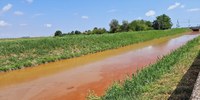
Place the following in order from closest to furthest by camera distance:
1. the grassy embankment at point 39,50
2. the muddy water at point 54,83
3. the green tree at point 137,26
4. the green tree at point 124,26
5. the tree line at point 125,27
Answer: the muddy water at point 54,83 → the grassy embankment at point 39,50 → the tree line at point 125,27 → the green tree at point 124,26 → the green tree at point 137,26

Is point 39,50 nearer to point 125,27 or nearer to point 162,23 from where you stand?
point 125,27

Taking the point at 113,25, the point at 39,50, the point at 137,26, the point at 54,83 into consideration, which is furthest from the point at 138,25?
the point at 54,83

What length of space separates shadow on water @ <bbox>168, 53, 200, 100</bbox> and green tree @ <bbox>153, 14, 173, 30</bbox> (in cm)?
8827

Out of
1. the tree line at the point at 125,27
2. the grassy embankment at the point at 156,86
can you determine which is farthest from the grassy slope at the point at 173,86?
the tree line at the point at 125,27

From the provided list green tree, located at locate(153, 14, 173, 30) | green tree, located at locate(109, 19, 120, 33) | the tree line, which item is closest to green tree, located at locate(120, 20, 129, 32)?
the tree line

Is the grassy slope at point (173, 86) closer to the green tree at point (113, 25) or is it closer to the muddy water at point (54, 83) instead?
the muddy water at point (54, 83)

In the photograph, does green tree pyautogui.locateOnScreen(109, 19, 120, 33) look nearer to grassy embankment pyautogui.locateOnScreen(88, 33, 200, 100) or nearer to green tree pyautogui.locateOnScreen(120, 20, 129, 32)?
green tree pyautogui.locateOnScreen(120, 20, 129, 32)

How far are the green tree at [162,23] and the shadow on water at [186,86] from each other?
88270 mm

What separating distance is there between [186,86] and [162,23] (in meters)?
94.2

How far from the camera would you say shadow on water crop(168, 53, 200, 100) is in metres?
8.61

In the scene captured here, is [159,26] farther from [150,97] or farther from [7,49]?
[150,97]

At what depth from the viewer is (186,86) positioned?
32.0 feet

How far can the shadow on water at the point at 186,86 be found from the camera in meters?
8.61

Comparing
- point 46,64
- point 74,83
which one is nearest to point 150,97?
point 74,83
